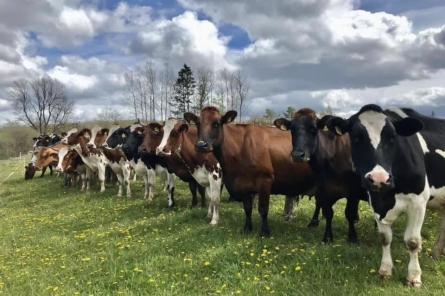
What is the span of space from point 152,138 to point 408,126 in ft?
36.6

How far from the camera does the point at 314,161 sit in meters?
10.1

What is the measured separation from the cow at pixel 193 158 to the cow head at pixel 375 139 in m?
5.86

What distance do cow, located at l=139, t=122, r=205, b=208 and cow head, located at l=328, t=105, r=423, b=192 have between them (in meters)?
8.54

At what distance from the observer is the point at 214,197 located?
12.7 meters

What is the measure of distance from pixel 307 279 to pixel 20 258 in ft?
24.5

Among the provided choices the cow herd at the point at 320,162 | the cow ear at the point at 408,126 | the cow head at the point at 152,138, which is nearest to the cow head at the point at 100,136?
the cow herd at the point at 320,162

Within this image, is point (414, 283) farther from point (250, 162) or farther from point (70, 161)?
point (70, 161)

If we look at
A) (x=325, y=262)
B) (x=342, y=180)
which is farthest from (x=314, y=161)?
(x=325, y=262)

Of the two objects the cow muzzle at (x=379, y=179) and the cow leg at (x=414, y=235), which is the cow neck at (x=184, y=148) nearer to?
the cow leg at (x=414, y=235)

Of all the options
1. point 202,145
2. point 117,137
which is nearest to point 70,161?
point 117,137

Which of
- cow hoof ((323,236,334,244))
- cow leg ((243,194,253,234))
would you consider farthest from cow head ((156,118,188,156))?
cow hoof ((323,236,334,244))

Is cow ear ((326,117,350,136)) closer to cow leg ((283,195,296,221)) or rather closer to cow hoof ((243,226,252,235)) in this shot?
cow hoof ((243,226,252,235))

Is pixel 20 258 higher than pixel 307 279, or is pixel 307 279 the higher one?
pixel 307 279

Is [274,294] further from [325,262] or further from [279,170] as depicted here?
[279,170]
